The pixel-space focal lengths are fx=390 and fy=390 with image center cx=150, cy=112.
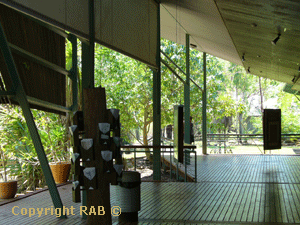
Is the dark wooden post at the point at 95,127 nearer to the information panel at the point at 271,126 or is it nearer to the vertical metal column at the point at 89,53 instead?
the vertical metal column at the point at 89,53

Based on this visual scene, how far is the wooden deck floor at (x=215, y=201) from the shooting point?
5.54m

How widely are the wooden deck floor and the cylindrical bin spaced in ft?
0.73

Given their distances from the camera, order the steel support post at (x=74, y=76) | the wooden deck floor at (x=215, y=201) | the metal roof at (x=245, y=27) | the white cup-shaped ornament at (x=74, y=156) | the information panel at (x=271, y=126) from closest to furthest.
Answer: the white cup-shaped ornament at (x=74, y=156) < the wooden deck floor at (x=215, y=201) < the metal roof at (x=245, y=27) < the steel support post at (x=74, y=76) < the information panel at (x=271, y=126)

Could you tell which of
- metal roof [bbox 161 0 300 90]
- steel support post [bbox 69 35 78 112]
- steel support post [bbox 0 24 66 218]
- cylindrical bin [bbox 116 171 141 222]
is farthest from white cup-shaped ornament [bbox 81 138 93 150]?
metal roof [bbox 161 0 300 90]

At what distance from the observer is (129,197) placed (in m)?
5.48

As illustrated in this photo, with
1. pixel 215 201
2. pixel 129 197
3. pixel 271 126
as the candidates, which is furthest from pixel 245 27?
pixel 271 126

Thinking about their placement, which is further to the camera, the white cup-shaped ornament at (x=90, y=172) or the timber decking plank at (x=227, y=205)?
the timber decking plank at (x=227, y=205)

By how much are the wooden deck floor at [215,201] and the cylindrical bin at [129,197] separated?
0.22 meters

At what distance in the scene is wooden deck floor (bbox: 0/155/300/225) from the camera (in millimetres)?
5543

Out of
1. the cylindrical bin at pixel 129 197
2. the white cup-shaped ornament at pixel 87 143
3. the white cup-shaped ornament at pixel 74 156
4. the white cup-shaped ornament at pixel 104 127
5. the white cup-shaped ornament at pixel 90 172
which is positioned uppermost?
the white cup-shaped ornament at pixel 104 127

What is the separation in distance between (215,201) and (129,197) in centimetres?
200

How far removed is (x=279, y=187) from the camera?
8.27 meters

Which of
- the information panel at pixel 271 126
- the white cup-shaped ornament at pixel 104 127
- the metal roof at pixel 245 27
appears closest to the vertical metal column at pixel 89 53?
the white cup-shaped ornament at pixel 104 127

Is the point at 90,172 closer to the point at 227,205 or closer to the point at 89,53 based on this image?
the point at 89,53
